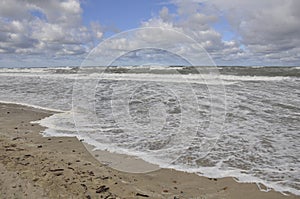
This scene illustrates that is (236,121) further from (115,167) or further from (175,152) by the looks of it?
(115,167)

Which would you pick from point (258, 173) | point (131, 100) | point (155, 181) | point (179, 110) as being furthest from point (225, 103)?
point (155, 181)

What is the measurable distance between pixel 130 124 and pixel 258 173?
4.23 meters

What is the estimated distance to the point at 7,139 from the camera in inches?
243

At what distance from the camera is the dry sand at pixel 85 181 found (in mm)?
3578

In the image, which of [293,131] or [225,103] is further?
[225,103]

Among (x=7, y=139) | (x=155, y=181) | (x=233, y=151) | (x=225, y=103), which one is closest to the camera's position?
(x=155, y=181)

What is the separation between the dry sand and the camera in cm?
358

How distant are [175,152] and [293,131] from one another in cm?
353

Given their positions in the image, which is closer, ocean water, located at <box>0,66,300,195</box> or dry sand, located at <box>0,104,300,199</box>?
dry sand, located at <box>0,104,300,199</box>

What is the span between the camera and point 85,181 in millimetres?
3939

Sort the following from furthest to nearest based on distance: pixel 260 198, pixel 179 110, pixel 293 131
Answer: pixel 179 110 < pixel 293 131 < pixel 260 198

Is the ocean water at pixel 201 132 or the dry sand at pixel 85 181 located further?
the ocean water at pixel 201 132

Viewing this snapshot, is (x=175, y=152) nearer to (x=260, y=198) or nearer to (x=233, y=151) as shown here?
(x=233, y=151)

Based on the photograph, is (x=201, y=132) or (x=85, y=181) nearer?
(x=85, y=181)
